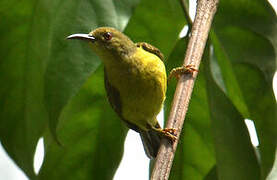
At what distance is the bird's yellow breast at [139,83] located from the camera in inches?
135

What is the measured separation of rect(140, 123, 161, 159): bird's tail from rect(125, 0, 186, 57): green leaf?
816mm

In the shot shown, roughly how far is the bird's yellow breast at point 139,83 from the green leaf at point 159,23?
1.56 ft

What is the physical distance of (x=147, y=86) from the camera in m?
3.44

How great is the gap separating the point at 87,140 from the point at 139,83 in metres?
0.63

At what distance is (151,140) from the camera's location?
3701 millimetres

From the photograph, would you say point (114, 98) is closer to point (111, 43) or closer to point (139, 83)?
point (139, 83)

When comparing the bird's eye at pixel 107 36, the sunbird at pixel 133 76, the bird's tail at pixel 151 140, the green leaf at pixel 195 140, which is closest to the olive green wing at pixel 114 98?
the sunbird at pixel 133 76

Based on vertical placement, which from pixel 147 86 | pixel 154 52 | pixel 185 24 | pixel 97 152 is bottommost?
pixel 97 152

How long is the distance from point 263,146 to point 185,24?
2.47 feet

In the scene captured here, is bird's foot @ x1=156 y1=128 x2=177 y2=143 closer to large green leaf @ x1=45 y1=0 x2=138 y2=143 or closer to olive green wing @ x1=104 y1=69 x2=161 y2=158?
large green leaf @ x1=45 y1=0 x2=138 y2=143

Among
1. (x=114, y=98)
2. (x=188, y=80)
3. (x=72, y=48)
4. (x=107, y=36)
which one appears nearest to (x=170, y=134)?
(x=188, y=80)

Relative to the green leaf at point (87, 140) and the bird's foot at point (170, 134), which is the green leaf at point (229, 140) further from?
the green leaf at point (87, 140)

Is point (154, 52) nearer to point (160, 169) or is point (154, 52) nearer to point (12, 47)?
point (12, 47)

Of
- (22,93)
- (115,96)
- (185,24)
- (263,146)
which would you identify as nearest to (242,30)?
(185,24)
